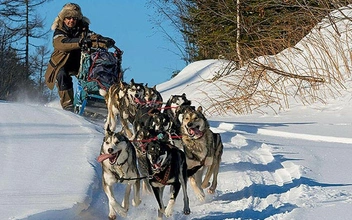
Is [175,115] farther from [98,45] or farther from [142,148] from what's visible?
[98,45]

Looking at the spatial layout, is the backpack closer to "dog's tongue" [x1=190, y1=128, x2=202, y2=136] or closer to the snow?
the snow

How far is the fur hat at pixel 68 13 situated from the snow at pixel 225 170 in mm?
1213

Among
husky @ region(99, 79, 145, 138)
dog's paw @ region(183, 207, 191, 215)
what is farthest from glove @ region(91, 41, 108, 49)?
dog's paw @ region(183, 207, 191, 215)

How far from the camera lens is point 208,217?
452 centimetres

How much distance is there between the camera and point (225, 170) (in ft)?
19.3

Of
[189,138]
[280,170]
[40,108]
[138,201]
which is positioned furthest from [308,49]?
[138,201]

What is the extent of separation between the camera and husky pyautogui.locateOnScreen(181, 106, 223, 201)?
4.99m

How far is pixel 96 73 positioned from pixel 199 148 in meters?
3.90

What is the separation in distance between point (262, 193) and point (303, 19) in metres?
6.41

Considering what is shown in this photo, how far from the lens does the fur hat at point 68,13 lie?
29.6 feet

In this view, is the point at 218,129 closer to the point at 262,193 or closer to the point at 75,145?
the point at 75,145

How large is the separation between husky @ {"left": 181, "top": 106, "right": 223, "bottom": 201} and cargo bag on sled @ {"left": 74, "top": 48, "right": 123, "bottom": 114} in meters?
3.46

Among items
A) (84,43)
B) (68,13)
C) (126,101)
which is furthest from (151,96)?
(68,13)

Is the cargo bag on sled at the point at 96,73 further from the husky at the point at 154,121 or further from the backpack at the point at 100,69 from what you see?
the husky at the point at 154,121
